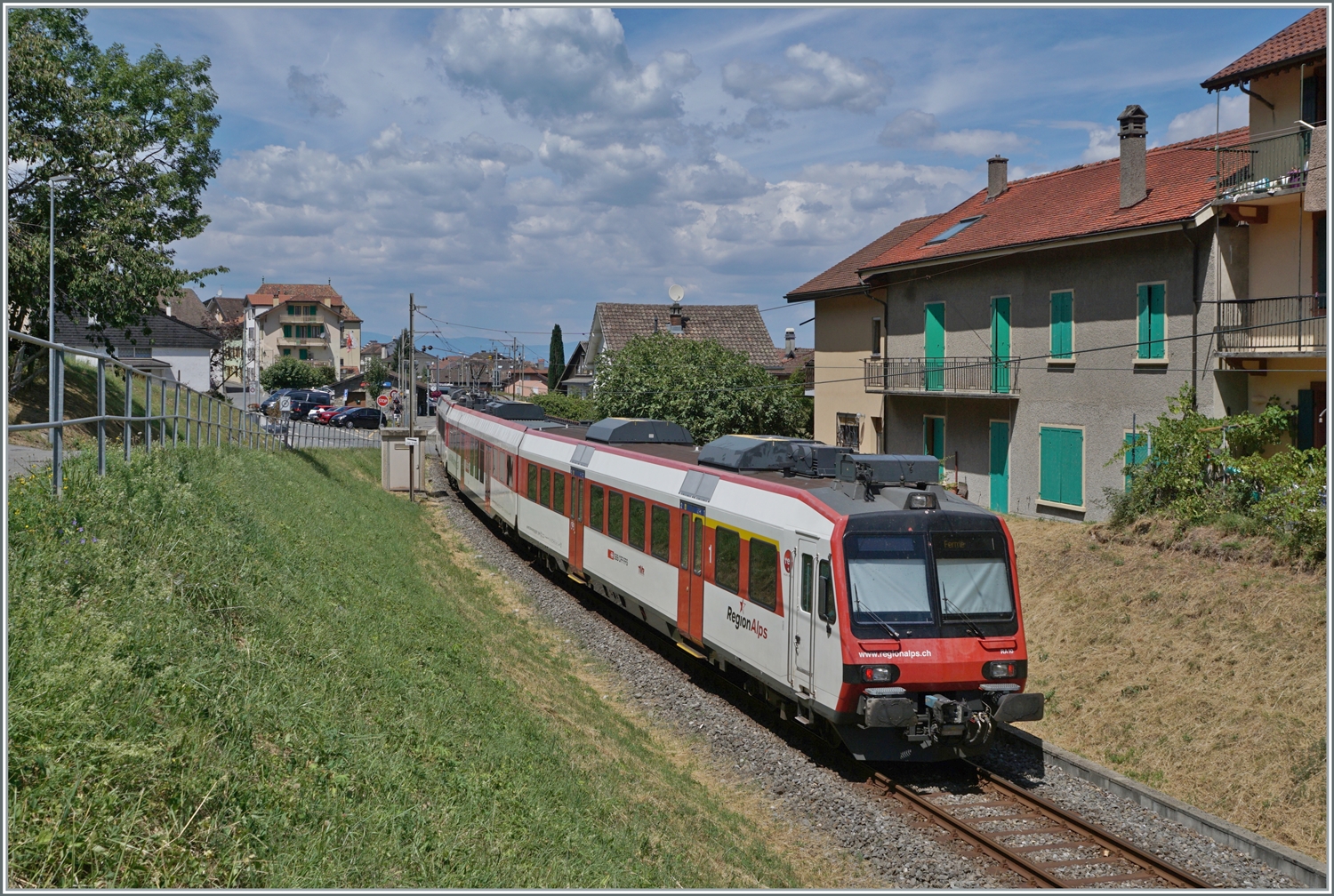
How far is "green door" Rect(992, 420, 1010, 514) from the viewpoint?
973 inches

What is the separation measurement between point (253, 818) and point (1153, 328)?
18899mm

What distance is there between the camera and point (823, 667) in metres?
10.3

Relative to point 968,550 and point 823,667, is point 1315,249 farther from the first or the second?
point 823,667

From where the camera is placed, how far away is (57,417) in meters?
8.95

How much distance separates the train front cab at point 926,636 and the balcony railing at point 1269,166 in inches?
422

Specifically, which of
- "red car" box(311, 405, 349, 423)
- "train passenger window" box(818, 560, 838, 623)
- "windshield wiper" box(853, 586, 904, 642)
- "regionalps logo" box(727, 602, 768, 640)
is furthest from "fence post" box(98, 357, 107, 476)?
"red car" box(311, 405, 349, 423)

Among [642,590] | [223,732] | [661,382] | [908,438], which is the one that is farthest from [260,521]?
[661,382]

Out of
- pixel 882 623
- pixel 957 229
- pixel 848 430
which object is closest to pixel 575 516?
pixel 882 623

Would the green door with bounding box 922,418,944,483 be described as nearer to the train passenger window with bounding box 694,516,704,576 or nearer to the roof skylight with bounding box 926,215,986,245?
the roof skylight with bounding box 926,215,986,245

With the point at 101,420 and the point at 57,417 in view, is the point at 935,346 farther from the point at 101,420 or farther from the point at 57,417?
the point at 57,417

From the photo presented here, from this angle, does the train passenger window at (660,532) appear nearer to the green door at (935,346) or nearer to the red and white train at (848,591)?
the red and white train at (848,591)

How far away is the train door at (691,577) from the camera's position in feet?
43.8

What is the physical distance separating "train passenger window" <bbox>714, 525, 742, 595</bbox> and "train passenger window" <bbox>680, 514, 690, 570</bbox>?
0.90 metres

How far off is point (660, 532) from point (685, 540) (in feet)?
2.84
